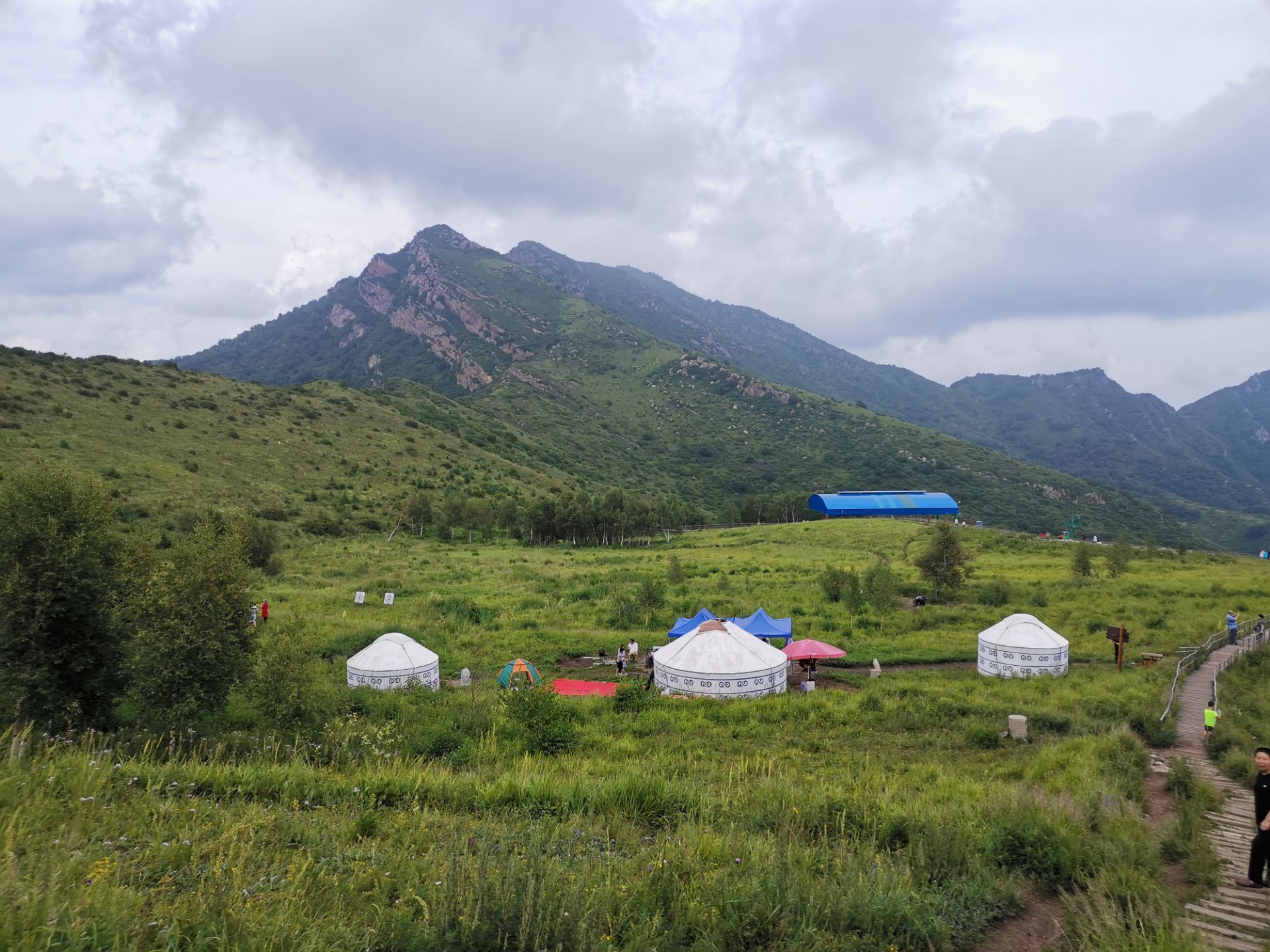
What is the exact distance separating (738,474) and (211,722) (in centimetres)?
10944

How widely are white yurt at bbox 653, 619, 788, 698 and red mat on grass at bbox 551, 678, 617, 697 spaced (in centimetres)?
158

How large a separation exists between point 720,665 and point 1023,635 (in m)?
11.3

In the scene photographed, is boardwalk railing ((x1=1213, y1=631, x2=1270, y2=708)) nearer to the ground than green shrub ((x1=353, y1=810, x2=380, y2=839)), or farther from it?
nearer to the ground

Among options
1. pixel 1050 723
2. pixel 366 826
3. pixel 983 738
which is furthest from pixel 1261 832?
pixel 366 826

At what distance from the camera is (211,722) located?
12.2 meters

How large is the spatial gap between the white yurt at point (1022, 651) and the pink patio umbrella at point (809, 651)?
5136mm

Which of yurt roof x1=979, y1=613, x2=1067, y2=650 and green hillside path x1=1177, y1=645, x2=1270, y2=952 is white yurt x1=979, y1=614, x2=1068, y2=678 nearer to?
yurt roof x1=979, y1=613, x2=1067, y2=650

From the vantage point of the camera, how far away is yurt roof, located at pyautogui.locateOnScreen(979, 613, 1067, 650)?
21.2 metres

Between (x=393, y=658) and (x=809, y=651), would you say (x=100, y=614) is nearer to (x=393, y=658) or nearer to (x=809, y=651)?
(x=393, y=658)

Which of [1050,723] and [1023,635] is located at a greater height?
[1023,635]

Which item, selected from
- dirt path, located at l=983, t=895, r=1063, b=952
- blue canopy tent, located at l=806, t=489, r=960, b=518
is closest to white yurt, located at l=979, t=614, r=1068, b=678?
dirt path, located at l=983, t=895, r=1063, b=952

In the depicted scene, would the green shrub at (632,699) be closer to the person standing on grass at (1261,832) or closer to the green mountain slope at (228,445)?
the person standing on grass at (1261,832)

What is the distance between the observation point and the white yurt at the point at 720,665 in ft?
60.3

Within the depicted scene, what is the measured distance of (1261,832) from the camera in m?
7.01
